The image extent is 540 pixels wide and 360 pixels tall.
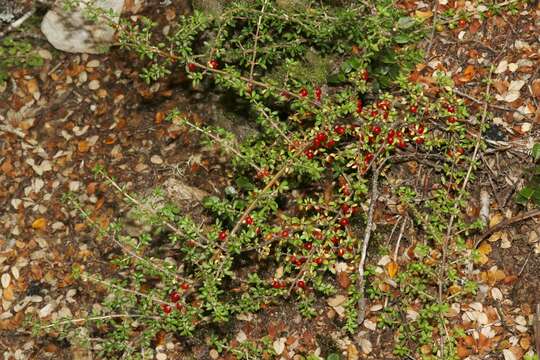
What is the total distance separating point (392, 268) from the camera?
3.41 m

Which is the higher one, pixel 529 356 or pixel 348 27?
pixel 348 27

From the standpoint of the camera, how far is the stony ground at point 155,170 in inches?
130

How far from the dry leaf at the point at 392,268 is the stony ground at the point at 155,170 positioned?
0.17 m

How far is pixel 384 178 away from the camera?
11.6ft

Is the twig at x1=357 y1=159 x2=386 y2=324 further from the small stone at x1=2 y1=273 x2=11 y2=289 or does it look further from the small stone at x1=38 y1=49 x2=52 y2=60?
the small stone at x1=38 y1=49 x2=52 y2=60

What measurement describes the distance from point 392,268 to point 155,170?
1.44 m

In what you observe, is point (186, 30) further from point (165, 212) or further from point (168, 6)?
point (168, 6)

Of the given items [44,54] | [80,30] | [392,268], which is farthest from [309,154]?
[44,54]

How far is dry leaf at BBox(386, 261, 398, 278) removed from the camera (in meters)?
3.40

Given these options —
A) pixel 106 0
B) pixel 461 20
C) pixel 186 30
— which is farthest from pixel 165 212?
pixel 106 0

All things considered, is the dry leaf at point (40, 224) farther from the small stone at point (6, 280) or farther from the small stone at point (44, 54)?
the small stone at point (44, 54)

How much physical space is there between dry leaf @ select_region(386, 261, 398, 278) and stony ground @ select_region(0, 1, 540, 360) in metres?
0.17

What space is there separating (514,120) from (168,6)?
2186 millimetres

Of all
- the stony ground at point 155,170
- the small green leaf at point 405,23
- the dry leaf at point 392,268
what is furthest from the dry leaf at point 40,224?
the small green leaf at point 405,23
